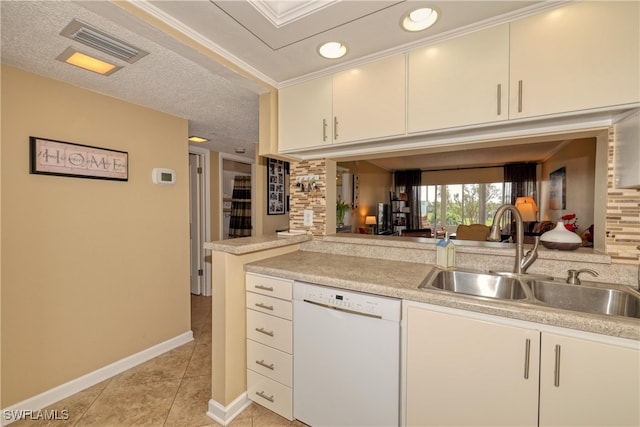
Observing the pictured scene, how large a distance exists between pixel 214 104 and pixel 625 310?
278 cm

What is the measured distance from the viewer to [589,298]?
1.31 meters

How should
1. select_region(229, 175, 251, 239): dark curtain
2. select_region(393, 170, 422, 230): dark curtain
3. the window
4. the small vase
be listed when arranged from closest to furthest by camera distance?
1. the small vase
2. select_region(229, 175, 251, 239): dark curtain
3. the window
4. select_region(393, 170, 422, 230): dark curtain

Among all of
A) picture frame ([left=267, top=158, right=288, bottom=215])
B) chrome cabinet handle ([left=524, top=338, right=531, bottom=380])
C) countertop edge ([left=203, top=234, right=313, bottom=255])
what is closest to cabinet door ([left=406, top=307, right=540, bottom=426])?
chrome cabinet handle ([left=524, top=338, right=531, bottom=380])

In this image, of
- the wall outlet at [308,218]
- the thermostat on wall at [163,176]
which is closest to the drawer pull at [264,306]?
the wall outlet at [308,218]

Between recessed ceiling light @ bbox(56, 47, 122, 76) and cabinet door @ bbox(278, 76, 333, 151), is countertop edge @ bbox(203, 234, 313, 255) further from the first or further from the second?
recessed ceiling light @ bbox(56, 47, 122, 76)

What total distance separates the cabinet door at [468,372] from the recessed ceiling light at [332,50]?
144 centimetres

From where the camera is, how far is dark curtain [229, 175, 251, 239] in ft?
14.2

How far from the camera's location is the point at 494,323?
43.5 inches

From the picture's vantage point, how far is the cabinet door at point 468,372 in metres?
1.06

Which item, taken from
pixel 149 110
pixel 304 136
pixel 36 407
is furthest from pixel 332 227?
pixel 36 407

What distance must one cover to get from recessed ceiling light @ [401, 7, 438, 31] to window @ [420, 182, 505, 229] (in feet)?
22.8

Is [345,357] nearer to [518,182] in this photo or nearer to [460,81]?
[460,81]

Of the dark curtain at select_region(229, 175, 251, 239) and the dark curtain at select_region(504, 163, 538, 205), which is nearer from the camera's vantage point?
the dark curtain at select_region(229, 175, 251, 239)

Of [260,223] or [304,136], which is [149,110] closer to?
[304,136]
